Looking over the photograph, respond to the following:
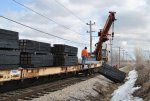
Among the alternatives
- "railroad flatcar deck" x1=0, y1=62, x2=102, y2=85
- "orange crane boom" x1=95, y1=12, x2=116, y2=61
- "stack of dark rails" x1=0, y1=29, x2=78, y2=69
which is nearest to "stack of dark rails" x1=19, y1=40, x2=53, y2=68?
"stack of dark rails" x1=0, y1=29, x2=78, y2=69

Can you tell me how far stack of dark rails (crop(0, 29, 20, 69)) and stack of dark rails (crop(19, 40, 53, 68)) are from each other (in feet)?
6.46

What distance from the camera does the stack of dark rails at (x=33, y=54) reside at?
19266 millimetres

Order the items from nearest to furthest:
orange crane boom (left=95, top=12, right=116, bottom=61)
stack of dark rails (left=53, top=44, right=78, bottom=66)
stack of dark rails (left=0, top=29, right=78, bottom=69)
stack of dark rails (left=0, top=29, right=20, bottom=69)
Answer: stack of dark rails (left=0, top=29, right=20, bottom=69) < stack of dark rails (left=0, top=29, right=78, bottom=69) < stack of dark rails (left=53, top=44, right=78, bottom=66) < orange crane boom (left=95, top=12, right=116, bottom=61)

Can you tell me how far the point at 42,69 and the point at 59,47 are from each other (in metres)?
5.48

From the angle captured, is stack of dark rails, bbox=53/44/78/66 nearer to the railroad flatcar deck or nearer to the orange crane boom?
the railroad flatcar deck

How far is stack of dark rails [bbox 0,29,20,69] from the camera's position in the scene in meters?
15.6

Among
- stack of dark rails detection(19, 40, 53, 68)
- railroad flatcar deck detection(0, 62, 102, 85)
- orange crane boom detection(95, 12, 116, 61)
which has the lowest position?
railroad flatcar deck detection(0, 62, 102, 85)

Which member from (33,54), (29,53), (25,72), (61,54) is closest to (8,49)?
(25,72)

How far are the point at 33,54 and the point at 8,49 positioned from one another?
3295 millimetres

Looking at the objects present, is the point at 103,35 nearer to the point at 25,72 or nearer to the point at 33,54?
the point at 33,54

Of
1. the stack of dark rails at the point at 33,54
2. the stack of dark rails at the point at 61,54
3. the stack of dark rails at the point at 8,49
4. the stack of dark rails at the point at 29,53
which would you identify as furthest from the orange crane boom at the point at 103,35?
the stack of dark rails at the point at 8,49

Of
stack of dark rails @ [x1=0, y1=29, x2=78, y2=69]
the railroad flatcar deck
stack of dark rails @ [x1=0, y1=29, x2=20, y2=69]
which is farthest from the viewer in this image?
stack of dark rails @ [x1=0, y1=29, x2=78, y2=69]

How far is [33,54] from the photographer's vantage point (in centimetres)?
1978

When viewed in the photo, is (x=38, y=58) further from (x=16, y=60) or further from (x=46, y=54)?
(x=16, y=60)
